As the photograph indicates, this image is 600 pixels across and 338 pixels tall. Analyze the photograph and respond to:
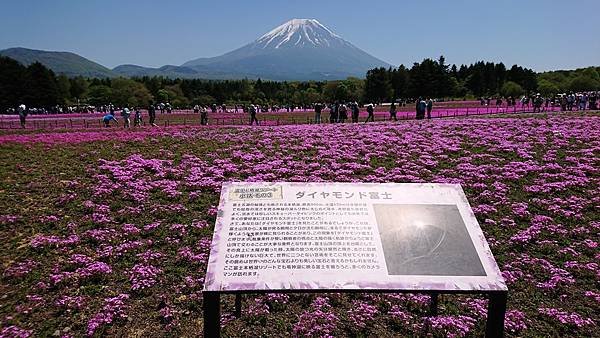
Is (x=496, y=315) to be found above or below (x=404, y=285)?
below

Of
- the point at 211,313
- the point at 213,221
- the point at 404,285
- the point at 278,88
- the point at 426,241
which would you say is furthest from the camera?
the point at 278,88

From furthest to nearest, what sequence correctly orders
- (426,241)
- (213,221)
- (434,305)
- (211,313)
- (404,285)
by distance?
(213,221) → (434,305) → (426,241) → (211,313) → (404,285)

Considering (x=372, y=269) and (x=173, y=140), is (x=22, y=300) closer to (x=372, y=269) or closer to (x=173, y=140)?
(x=372, y=269)

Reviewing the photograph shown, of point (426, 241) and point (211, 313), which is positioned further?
point (426, 241)

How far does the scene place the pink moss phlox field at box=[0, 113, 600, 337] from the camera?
7785 millimetres

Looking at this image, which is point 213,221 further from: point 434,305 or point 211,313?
point 434,305

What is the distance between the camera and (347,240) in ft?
21.3

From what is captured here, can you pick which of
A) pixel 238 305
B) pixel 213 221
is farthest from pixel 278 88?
pixel 238 305

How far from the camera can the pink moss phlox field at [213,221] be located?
7785 mm

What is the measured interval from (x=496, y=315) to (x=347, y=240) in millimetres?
2506

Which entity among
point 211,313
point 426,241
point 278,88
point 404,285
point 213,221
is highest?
point 278,88

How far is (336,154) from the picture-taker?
1836 centimetres

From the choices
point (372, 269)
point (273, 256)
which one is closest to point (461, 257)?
point (372, 269)

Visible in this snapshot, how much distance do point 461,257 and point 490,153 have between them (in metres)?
13.5
